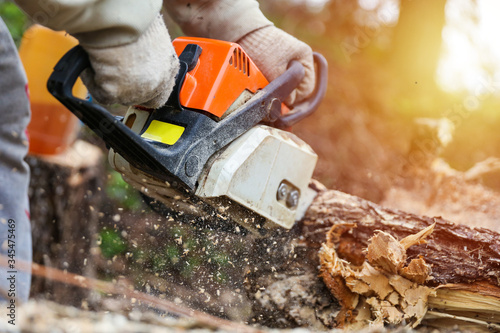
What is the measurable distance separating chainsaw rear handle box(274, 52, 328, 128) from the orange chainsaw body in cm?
35

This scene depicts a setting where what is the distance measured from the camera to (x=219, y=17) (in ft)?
6.48

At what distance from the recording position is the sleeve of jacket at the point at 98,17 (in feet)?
3.77

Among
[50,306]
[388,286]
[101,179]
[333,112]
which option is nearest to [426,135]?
[333,112]

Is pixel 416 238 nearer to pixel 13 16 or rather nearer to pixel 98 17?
pixel 98 17

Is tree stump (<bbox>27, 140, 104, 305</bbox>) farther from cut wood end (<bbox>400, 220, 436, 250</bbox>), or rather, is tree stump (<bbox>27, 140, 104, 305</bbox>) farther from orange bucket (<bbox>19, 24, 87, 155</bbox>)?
cut wood end (<bbox>400, 220, 436, 250</bbox>)

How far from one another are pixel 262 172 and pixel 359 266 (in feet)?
2.18

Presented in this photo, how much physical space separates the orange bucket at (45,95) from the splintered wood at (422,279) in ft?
7.58

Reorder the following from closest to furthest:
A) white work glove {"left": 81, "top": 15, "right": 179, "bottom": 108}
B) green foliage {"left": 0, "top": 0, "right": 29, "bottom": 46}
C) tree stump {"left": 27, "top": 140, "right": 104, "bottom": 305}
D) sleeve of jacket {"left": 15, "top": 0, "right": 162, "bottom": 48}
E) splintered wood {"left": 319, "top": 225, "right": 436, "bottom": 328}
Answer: sleeve of jacket {"left": 15, "top": 0, "right": 162, "bottom": 48} → white work glove {"left": 81, "top": 15, "right": 179, "bottom": 108} → splintered wood {"left": 319, "top": 225, "right": 436, "bottom": 328} → tree stump {"left": 27, "top": 140, "right": 104, "bottom": 305} → green foliage {"left": 0, "top": 0, "right": 29, "bottom": 46}

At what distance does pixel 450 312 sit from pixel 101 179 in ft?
8.10

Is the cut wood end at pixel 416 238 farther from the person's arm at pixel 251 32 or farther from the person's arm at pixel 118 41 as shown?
the person's arm at pixel 118 41

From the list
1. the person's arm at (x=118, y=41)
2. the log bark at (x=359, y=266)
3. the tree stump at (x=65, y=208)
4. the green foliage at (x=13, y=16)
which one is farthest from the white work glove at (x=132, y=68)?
the green foliage at (x=13, y=16)

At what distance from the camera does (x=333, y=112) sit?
4410mm

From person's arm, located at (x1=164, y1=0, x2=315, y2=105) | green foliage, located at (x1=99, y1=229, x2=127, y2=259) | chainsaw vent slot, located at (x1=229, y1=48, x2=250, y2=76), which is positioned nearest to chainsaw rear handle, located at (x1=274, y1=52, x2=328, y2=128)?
person's arm, located at (x1=164, y1=0, x2=315, y2=105)

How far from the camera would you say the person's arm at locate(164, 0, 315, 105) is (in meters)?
1.92
